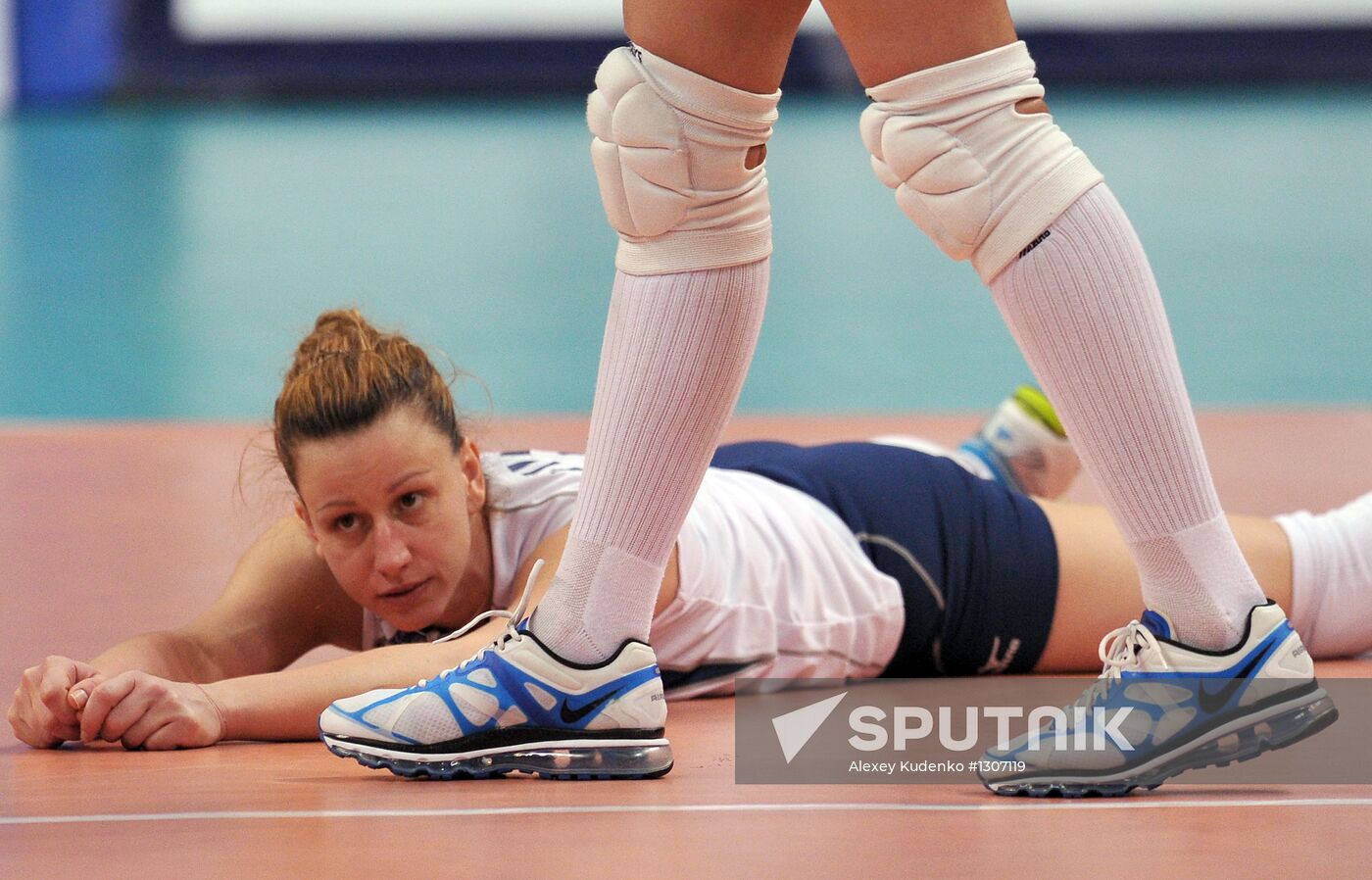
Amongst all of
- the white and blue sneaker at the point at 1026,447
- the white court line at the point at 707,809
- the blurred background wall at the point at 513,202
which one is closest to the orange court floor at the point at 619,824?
the white court line at the point at 707,809

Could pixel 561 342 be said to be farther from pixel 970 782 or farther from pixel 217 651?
pixel 970 782

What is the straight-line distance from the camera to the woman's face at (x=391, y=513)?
1837 mm

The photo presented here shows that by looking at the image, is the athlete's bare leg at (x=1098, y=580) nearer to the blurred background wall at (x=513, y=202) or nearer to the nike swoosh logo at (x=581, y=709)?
the nike swoosh logo at (x=581, y=709)

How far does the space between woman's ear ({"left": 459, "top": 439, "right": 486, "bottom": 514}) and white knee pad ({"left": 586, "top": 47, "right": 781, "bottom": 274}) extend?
0.53 m

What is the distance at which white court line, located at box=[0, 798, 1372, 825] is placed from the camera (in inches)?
54.7

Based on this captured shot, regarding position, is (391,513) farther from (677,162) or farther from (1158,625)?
(1158,625)

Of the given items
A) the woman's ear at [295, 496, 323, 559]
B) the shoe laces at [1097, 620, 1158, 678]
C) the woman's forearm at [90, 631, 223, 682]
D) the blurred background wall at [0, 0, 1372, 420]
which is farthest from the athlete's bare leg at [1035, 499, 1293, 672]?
the blurred background wall at [0, 0, 1372, 420]

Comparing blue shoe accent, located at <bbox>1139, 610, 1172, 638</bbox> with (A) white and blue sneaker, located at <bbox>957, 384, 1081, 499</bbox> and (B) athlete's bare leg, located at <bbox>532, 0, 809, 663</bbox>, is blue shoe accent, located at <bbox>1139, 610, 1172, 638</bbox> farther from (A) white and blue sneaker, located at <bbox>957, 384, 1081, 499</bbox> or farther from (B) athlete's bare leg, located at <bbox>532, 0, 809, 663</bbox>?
(A) white and blue sneaker, located at <bbox>957, 384, 1081, 499</bbox>

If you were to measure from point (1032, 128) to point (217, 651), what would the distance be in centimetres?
110

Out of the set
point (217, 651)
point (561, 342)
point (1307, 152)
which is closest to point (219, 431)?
point (561, 342)

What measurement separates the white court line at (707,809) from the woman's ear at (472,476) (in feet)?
1.97

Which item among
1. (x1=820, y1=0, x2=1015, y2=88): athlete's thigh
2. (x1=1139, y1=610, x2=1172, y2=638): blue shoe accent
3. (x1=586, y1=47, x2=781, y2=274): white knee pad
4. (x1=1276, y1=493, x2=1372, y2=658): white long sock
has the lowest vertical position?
(x1=1276, y1=493, x2=1372, y2=658): white long sock

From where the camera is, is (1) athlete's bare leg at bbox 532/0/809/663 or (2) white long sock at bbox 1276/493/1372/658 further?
(2) white long sock at bbox 1276/493/1372/658

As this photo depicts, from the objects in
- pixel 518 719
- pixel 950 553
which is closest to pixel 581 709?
pixel 518 719
